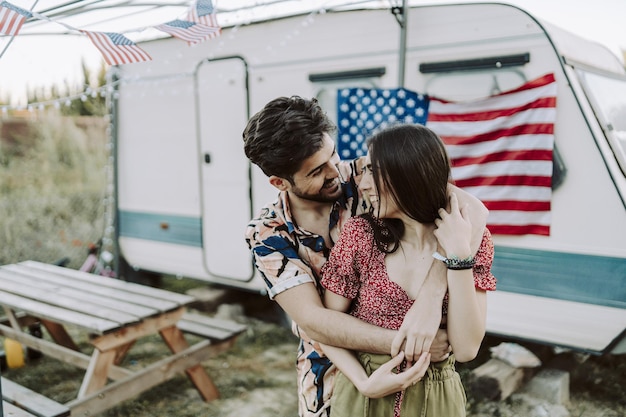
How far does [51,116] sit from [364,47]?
7.52m

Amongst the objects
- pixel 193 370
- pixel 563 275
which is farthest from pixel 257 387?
pixel 563 275

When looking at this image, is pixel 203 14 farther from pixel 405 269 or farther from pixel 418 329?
pixel 418 329

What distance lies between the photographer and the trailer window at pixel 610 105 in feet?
11.1

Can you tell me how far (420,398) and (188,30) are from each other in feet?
6.81

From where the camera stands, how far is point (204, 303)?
572 cm

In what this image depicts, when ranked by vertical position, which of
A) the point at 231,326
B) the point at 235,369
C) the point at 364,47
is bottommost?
the point at 235,369

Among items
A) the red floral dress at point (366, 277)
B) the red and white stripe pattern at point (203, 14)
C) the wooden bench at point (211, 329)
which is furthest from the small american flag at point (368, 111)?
the red floral dress at point (366, 277)

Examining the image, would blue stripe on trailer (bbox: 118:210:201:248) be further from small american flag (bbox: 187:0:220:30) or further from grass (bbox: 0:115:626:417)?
small american flag (bbox: 187:0:220:30)

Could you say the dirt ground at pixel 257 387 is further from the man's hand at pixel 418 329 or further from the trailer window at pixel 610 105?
the man's hand at pixel 418 329

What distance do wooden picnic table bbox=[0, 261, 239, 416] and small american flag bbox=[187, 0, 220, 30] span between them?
179 centimetres

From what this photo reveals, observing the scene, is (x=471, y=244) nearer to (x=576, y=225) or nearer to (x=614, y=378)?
(x=576, y=225)

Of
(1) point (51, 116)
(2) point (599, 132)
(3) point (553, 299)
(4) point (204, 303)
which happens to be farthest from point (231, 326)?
(1) point (51, 116)

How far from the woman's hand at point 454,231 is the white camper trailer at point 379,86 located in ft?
7.42

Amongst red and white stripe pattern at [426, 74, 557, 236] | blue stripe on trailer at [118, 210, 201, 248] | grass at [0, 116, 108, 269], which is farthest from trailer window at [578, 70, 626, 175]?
grass at [0, 116, 108, 269]
